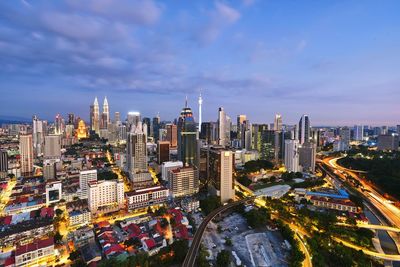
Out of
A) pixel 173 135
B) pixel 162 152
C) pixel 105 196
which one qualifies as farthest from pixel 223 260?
pixel 173 135

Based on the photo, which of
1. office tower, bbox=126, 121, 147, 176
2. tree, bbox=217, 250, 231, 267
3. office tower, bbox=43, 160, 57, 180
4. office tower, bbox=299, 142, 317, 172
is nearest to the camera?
tree, bbox=217, 250, 231, 267

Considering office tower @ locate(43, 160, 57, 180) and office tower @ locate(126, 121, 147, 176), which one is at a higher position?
office tower @ locate(126, 121, 147, 176)

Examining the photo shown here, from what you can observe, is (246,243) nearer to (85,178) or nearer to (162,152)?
(85,178)

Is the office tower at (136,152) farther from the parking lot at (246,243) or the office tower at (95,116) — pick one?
the office tower at (95,116)

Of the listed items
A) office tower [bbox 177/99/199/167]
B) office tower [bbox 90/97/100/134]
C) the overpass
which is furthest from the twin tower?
the overpass

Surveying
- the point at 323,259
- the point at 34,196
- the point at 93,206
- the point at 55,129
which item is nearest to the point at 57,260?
the point at 93,206

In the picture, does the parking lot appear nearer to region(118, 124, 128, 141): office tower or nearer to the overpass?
the overpass
